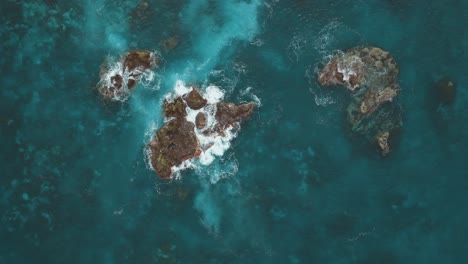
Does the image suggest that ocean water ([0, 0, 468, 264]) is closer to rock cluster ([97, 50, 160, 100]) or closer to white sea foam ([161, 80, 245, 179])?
white sea foam ([161, 80, 245, 179])

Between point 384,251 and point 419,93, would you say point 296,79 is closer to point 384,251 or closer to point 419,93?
point 419,93

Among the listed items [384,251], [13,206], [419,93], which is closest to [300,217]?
[384,251]

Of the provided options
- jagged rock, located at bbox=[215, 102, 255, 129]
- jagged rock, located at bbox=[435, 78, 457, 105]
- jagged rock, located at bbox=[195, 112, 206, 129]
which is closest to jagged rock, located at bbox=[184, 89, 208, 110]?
jagged rock, located at bbox=[195, 112, 206, 129]

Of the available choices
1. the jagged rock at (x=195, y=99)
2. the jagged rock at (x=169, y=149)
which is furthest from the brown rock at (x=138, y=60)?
the jagged rock at (x=169, y=149)

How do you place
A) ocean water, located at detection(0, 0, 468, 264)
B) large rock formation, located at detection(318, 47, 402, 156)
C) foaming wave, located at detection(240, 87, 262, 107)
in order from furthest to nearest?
foaming wave, located at detection(240, 87, 262, 107) → ocean water, located at detection(0, 0, 468, 264) → large rock formation, located at detection(318, 47, 402, 156)

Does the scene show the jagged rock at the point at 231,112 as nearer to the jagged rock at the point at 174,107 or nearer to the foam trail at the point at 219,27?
the jagged rock at the point at 174,107

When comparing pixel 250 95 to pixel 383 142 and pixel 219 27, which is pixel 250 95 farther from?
pixel 383 142
